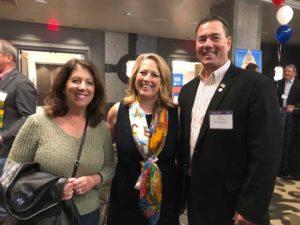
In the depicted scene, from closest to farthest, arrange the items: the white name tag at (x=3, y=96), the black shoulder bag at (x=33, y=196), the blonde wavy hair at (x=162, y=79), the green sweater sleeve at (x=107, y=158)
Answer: the black shoulder bag at (x=33, y=196), the green sweater sleeve at (x=107, y=158), the blonde wavy hair at (x=162, y=79), the white name tag at (x=3, y=96)

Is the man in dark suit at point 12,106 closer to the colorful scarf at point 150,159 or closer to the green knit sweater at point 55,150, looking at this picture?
the green knit sweater at point 55,150

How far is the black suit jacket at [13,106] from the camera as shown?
2.08 metres

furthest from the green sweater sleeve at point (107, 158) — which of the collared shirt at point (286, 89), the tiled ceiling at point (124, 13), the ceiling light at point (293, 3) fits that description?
the ceiling light at point (293, 3)

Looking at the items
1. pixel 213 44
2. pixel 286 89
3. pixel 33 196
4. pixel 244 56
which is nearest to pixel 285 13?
pixel 244 56

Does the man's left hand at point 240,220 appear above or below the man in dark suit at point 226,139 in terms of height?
below

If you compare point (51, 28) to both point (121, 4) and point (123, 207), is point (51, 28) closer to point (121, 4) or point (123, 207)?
point (121, 4)

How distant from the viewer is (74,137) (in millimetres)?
1350

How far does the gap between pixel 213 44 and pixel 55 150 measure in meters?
1.04

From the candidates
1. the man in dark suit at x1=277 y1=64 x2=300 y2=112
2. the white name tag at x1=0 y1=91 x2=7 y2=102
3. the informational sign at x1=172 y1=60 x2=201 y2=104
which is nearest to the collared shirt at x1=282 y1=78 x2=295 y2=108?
the man in dark suit at x1=277 y1=64 x2=300 y2=112

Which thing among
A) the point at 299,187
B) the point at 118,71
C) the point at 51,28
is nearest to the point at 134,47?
the point at 118,71

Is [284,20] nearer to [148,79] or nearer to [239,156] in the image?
[148,79]

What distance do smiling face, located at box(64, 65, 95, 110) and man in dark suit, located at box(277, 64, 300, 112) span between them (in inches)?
159

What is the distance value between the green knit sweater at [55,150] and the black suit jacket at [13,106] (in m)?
0.90

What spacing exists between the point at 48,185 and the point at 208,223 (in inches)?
36.3
